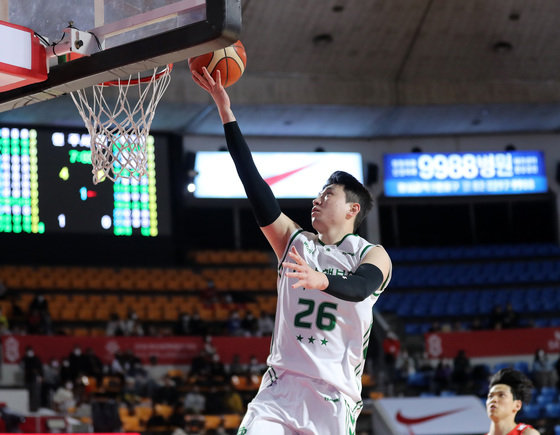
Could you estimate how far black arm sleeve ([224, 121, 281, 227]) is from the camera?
3.83 metres

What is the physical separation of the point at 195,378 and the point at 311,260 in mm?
12564

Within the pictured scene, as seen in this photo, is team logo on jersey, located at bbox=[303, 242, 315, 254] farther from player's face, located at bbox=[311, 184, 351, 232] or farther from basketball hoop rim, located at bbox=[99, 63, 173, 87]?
basketball hoop rim, located at bbox=[99, 63, 173, 87]

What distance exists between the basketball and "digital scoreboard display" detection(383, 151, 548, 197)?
62.6 feet

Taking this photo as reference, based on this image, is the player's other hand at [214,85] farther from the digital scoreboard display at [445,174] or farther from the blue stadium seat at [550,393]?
the digital scoreboard display at [445,174]

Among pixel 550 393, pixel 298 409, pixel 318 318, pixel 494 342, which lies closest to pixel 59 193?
pixel 494 342

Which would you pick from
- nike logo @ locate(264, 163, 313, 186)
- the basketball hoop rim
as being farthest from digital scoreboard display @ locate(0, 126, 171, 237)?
the basketball hoop rim

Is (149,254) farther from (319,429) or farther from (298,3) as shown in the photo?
(319,429)

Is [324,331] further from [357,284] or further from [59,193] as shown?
[59,193]

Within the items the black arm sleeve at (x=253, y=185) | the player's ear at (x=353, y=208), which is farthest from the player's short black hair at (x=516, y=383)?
the black arm sleeve at (x=253, y=185)

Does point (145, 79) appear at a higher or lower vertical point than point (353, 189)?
higher

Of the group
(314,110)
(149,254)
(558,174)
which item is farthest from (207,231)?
(558,174)

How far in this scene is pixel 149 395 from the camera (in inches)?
605

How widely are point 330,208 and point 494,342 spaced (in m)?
15.9

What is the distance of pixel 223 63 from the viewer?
15.3ft
